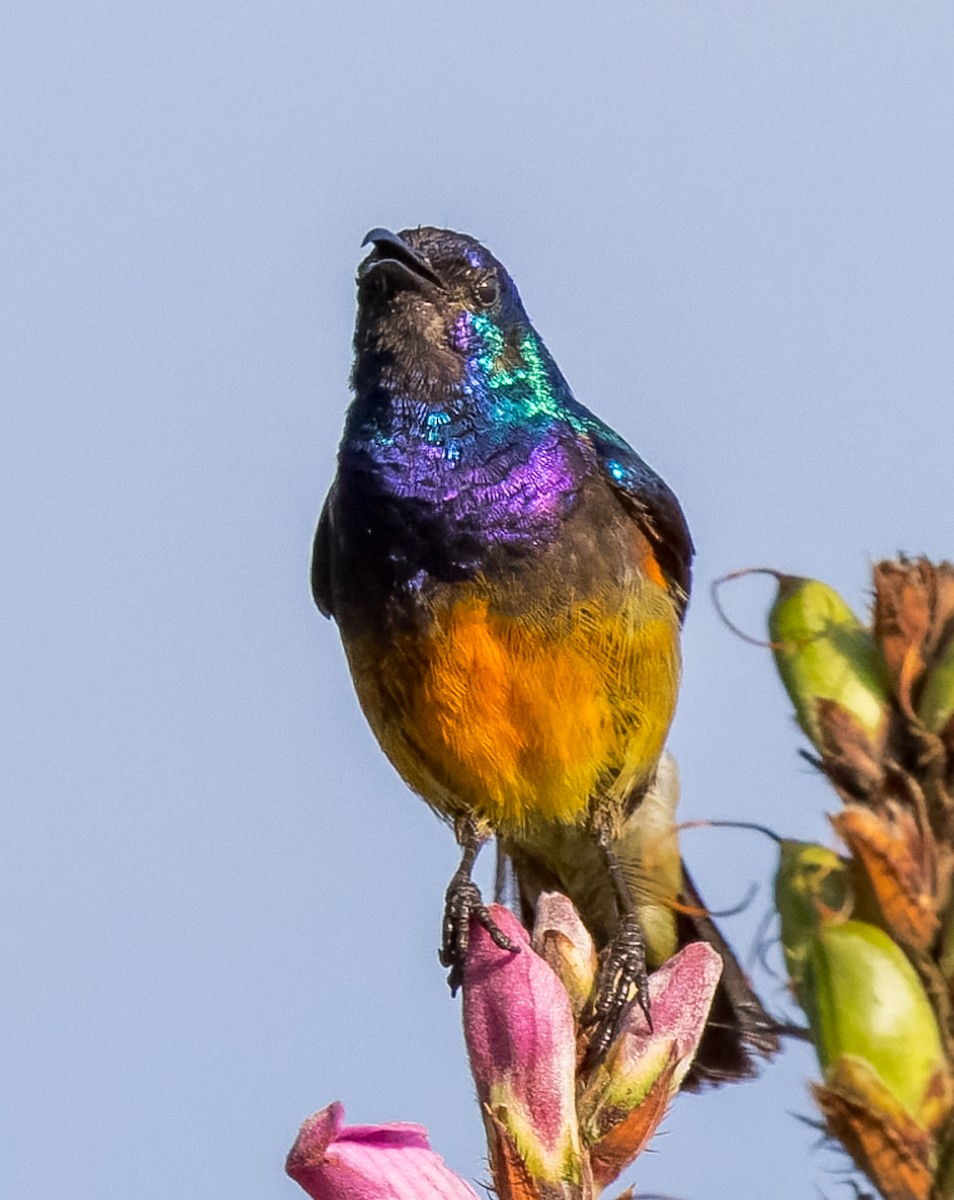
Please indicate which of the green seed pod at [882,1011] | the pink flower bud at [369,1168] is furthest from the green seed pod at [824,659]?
the pink flower bud at [369,1168]

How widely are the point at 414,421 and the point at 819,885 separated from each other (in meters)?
3.50

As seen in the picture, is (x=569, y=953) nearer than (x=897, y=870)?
No

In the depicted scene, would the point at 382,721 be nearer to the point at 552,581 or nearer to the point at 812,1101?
the point at 552,581

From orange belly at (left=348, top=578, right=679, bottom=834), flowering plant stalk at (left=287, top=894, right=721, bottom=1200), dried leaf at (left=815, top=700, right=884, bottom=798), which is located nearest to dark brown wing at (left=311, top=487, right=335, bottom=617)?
orange belly at (left=348, top=578, right=679, bottom=834)

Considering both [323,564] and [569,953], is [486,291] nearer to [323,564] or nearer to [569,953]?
[323,564]

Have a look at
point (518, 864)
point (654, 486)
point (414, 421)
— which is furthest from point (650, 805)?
point (414, 421)

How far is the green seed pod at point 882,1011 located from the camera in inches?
93.0

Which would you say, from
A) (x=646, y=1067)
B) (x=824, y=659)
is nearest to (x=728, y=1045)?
(x=646, y=1067)

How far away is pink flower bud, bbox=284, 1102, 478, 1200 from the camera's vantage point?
293 centimetres

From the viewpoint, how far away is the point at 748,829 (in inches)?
107

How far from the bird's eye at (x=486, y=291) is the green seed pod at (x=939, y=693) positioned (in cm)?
364

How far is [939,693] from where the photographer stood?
2.48 metres

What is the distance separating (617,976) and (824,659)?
6.72ft

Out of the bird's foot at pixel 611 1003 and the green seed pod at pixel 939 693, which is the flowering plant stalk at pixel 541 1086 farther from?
the green seed pod at pixel 939 693
